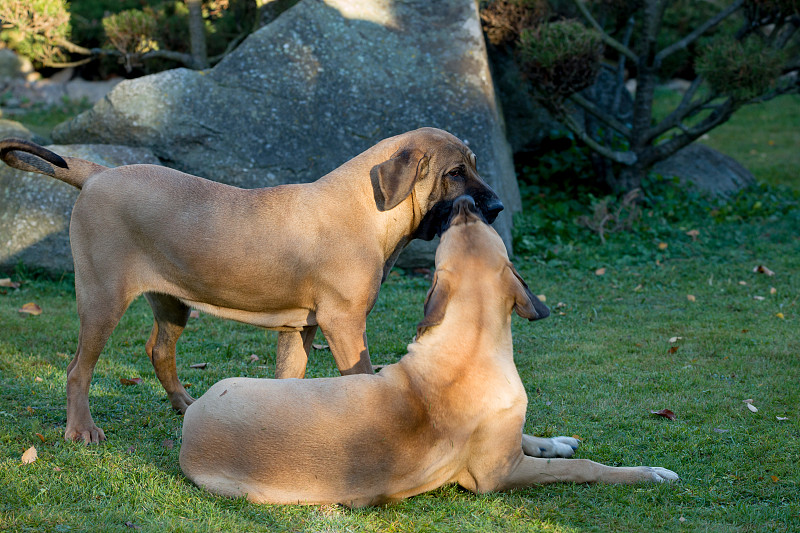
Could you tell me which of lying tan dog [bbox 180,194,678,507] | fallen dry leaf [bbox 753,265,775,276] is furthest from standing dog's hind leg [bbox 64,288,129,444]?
fallen dry leaf [bbox 753,265,775,276]

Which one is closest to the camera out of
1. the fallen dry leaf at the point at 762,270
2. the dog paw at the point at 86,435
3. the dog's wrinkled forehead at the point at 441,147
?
the dog paw at the point at 86,435

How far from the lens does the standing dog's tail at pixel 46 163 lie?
4855mm

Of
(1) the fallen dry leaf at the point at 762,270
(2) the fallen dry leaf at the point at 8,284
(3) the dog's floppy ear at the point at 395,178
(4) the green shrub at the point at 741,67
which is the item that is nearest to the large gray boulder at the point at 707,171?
(4) the green shrub at the point at 741,67

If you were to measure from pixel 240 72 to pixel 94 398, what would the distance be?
521 centimetres

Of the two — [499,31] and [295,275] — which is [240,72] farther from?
[295,275]

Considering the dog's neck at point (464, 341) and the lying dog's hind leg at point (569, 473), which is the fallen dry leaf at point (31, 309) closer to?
the dog's neck at point (464, 341)

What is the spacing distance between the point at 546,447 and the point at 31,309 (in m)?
5.37

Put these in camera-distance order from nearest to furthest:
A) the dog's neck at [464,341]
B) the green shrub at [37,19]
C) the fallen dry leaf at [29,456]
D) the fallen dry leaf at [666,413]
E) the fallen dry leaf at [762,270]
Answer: the dog's neck at [464,341]
the fallen dry leaf at [29,456]
the fallen dry leaf at [666,413]
the fallen dry leaf at [762,270]
the green shrub at [37,19]

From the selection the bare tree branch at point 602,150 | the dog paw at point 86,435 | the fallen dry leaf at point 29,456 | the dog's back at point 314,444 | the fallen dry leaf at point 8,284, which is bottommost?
the fallen dry leaf at point 8,284

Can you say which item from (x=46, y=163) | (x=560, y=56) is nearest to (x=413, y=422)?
(x=46, y=163)

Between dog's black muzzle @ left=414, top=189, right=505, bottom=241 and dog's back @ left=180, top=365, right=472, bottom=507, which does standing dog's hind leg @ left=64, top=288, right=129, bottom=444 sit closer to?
dog's back @ left=180, top=365, right=472, bottom=507

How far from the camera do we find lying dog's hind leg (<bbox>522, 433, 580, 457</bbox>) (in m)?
4.45

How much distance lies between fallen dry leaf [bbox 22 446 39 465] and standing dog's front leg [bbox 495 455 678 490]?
8.20 feet

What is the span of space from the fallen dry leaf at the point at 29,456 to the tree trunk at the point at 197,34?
8.44 metres
